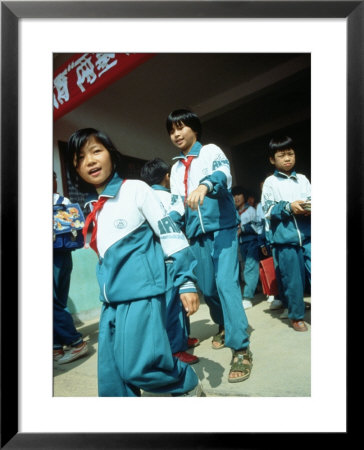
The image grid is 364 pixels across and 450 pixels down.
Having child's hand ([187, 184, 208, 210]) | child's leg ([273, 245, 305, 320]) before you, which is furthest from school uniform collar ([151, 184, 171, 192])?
child's leg ([273, 245, 305, 320])

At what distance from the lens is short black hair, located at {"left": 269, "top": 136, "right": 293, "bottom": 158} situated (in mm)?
1473

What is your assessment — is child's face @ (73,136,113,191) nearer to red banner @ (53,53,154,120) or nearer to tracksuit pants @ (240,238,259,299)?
red banner @ (53,53,154,120)

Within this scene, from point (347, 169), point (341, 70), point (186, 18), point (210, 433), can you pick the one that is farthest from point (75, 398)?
point (341, 70)

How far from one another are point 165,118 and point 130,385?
1307 mm

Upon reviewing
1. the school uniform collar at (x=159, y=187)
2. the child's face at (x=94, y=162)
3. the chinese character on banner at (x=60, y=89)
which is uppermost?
the chinese character on banner at (x=60, y=89)

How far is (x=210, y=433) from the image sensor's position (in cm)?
138

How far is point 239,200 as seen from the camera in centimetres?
150

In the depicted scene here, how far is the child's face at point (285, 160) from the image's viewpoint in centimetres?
147

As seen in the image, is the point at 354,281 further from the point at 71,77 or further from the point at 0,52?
the point at 0,52

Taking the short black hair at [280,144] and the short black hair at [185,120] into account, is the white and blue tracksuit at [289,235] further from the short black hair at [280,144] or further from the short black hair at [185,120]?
the short black hair at [185,120]

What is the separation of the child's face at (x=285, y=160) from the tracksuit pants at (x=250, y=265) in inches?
14.8

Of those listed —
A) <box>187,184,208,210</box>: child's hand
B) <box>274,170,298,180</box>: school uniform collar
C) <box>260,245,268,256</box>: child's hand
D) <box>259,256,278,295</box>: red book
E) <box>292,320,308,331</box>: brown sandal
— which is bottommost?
<box>292,320,308,331</box>: brown sandal

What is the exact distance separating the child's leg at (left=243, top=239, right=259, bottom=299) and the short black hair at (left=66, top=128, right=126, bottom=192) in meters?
0.73

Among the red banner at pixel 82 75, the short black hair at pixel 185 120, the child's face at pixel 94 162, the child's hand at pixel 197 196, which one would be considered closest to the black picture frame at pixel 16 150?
the red banner at pixel 82 75
